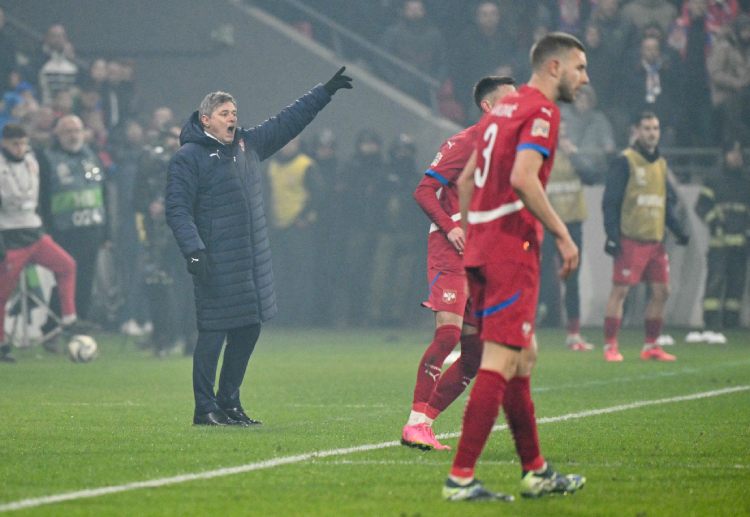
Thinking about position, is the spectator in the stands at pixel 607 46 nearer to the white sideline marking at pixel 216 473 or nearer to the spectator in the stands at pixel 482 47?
the spectator in the stands at pixel 482 47

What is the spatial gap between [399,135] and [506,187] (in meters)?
16.9

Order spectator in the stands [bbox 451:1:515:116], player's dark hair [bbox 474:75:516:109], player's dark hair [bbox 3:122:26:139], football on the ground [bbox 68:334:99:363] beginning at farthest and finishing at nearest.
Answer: spectator in the stands [bbox 451:1:515:116], player's dark hair [bbox 3:122:26:139], football on the ground [bbox 68:334:99:363], player's dark hair [bbox 474:75:516:109]

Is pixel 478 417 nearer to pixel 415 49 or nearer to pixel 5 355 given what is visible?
pixel 5 355

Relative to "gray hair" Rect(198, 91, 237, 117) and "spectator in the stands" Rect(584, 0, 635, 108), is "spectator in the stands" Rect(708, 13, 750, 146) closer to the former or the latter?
"spectator in the stands" Rect(584, 0, 635, 108)

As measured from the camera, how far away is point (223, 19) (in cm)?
2539

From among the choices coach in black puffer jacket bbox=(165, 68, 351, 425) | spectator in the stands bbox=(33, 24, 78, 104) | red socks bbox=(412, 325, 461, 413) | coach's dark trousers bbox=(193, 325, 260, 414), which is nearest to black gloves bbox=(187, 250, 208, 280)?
coach in black puffer jacket bbox=(165, 68, 351, 425)

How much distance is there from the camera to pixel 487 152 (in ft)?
25.8

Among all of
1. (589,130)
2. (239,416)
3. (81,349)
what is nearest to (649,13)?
(589,130)

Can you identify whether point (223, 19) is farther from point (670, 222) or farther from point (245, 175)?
point (245, 175)

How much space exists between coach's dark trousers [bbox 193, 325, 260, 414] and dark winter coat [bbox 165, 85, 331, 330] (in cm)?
13

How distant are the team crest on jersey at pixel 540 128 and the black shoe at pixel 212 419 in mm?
4343

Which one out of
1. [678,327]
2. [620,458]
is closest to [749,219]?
[678,327]

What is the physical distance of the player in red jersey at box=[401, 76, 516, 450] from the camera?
9.95 m

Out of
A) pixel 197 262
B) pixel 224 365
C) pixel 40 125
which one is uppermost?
pixel 40 125
